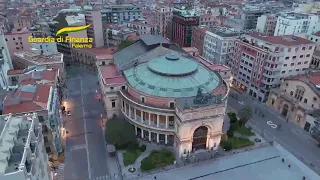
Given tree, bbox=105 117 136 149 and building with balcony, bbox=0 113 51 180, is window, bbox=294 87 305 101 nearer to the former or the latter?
tree, bbox=105 117 136 149

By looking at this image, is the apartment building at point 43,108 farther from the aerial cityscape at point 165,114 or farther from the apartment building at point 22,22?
the apartment building at point 22,22

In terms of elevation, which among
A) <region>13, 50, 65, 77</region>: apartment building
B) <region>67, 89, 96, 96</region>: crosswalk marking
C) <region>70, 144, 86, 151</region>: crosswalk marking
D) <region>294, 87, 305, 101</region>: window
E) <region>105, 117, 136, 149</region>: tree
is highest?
<region>13, 50, 65, 77</region>: apartment building

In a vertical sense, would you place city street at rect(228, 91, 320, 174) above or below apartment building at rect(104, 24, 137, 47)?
below

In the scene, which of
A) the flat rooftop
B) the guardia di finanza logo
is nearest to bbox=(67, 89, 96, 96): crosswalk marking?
the guardia di finanza logo

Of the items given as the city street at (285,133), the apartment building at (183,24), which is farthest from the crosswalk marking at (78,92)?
the apartment building at (183,24)

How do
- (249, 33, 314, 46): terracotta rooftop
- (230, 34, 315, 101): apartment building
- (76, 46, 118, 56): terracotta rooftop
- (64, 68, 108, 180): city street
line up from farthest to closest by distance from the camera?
1. (76, 46, 118, 56): terracotta rooftop
2. (249, 33, 314, 46): terracotta rooftop
3. (230, 34, 315, 101): apartment building
4. (64, 68, 108, 180): city street

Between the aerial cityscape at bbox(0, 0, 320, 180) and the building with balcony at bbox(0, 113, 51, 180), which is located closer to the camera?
the building with balcony at bbox(0, 113, 51, 180)

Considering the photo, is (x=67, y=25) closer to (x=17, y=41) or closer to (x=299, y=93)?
(x=17, y=41)

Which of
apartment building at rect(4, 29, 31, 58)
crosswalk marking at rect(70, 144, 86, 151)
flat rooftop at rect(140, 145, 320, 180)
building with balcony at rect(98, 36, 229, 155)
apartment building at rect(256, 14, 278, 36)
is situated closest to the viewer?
flat rooftop at rect(140, 145, 320, 180)

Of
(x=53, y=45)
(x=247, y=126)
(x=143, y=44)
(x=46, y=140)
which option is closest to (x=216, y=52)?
(x=143, y=44)
